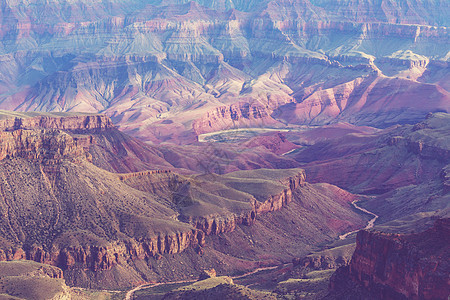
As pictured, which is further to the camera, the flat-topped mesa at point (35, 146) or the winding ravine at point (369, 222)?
the winding ravine at point (369, 222)

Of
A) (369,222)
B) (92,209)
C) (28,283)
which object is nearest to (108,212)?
(92,209)

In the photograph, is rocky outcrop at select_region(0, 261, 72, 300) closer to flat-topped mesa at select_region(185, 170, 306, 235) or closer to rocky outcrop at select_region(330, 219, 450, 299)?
rocky outcrop at select_region(330, 219, 450, 299)

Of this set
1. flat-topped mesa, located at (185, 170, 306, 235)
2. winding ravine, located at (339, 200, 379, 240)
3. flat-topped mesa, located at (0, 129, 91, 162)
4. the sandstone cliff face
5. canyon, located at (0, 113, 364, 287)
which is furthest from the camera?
winding ravine, located at (339, 200, 379, 240)

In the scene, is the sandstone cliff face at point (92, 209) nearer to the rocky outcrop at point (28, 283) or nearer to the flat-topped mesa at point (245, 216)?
the flat-topped mesa at point (245, 216)

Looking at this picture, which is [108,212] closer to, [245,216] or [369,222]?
[245,216]

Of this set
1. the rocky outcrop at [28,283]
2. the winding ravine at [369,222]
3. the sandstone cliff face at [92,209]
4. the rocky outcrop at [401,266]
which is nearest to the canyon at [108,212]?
the sandstone cliff face at [92,209]

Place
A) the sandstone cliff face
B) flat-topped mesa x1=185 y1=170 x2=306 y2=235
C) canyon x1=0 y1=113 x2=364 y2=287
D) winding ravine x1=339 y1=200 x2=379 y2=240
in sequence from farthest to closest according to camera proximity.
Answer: winding ravine x1=339 y1=200 x2=379 y2=240 < flat-topped mesa x1=185 y1=170 x2=306 y2=235 < the sandstone cliff face < canyon x1=0 y1=113 x2=364 y2=287

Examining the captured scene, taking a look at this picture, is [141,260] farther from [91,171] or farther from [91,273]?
[91,171]

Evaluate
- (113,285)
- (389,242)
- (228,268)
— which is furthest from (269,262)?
(389,242)

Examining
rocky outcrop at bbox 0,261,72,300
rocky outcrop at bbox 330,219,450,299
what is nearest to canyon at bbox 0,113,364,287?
rocky outcrop at bbox 0,261,72,300
